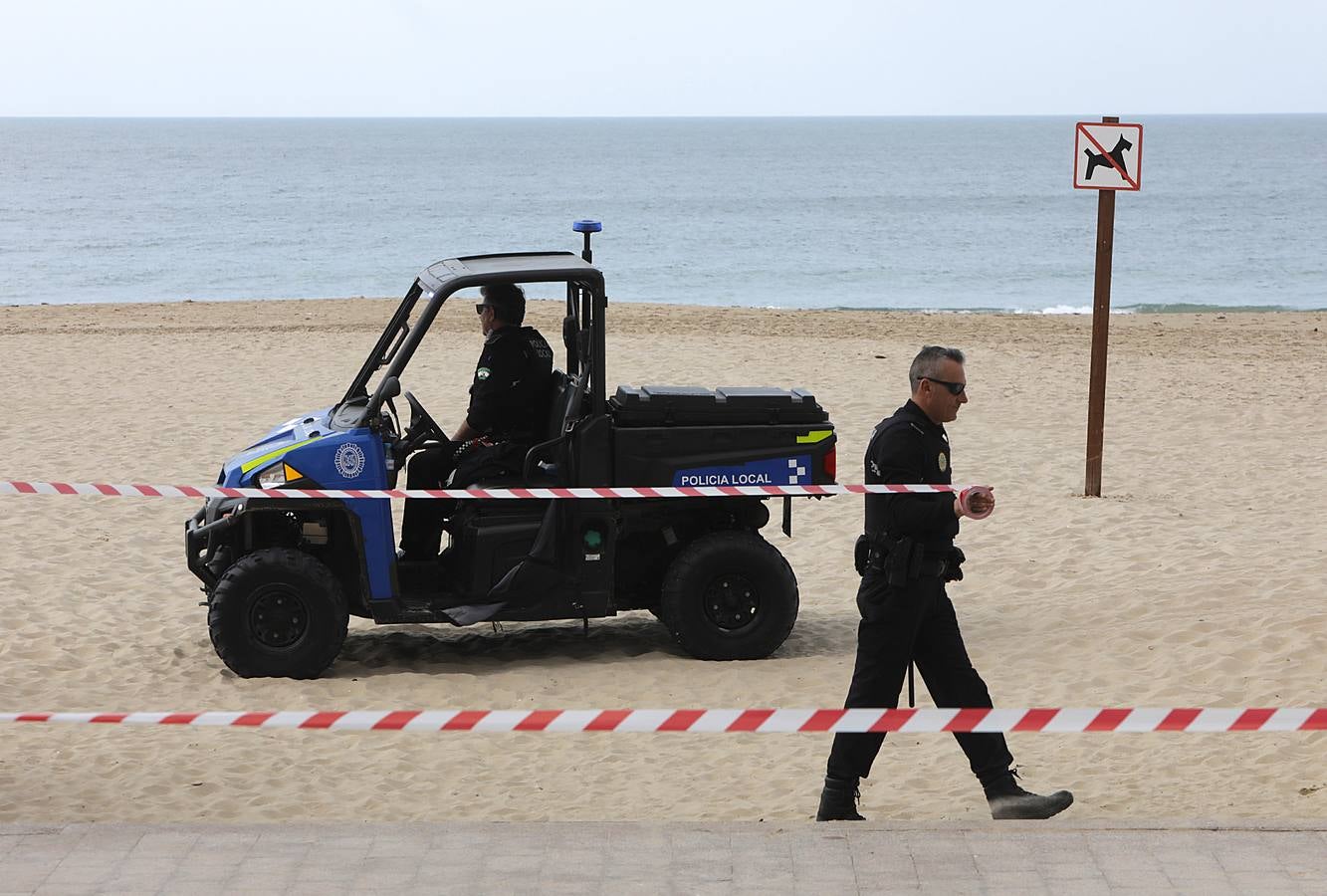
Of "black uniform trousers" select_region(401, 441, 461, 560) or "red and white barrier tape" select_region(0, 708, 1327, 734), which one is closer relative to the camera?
"red and white barrier tape" select_region(0, 708, 1327, 734)

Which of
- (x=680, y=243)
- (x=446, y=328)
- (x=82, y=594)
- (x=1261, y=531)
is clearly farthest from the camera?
(x=680, y=243)

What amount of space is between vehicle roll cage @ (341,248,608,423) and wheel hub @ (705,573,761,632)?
106 cm

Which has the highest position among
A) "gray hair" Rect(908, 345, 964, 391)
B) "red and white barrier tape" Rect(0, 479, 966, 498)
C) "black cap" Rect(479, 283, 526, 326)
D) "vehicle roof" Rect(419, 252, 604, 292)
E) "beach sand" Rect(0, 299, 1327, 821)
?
"vehicle roof" Rect(419, 252, 604, 292)

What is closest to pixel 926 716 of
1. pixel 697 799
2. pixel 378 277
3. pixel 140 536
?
pixel 697 799

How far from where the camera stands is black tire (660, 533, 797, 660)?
761 centimetres

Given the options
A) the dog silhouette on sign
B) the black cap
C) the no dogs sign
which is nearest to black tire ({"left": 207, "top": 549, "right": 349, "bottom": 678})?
the black cap

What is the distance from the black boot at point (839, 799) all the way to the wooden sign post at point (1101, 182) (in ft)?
19.4

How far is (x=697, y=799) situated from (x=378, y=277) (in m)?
39.6

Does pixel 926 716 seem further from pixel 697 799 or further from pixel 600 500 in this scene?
pixel 600 500

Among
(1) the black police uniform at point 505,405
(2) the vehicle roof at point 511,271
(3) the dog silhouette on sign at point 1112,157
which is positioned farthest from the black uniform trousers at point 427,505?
(3) the dog silhouette on sign at point 1112,157

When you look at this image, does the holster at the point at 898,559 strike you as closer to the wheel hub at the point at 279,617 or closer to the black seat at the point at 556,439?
the black seat at the point at 556,439

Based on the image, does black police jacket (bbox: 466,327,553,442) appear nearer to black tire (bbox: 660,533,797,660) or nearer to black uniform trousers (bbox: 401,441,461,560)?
black uniform trousers (bbox: 401,441,461,560)

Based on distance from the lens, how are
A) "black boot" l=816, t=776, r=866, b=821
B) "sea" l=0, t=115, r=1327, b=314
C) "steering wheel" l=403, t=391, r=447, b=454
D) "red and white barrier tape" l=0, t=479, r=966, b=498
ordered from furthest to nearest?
"sea" l=0, t=115, r=1327, b=314
"steering wheel" l=403, t=391, r=447, b=454
"red and white barrier tape" l=0, t=479, r=966, b=498
"black boot" l=816, t=776, r=866, b=821

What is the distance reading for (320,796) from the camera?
240 inches
